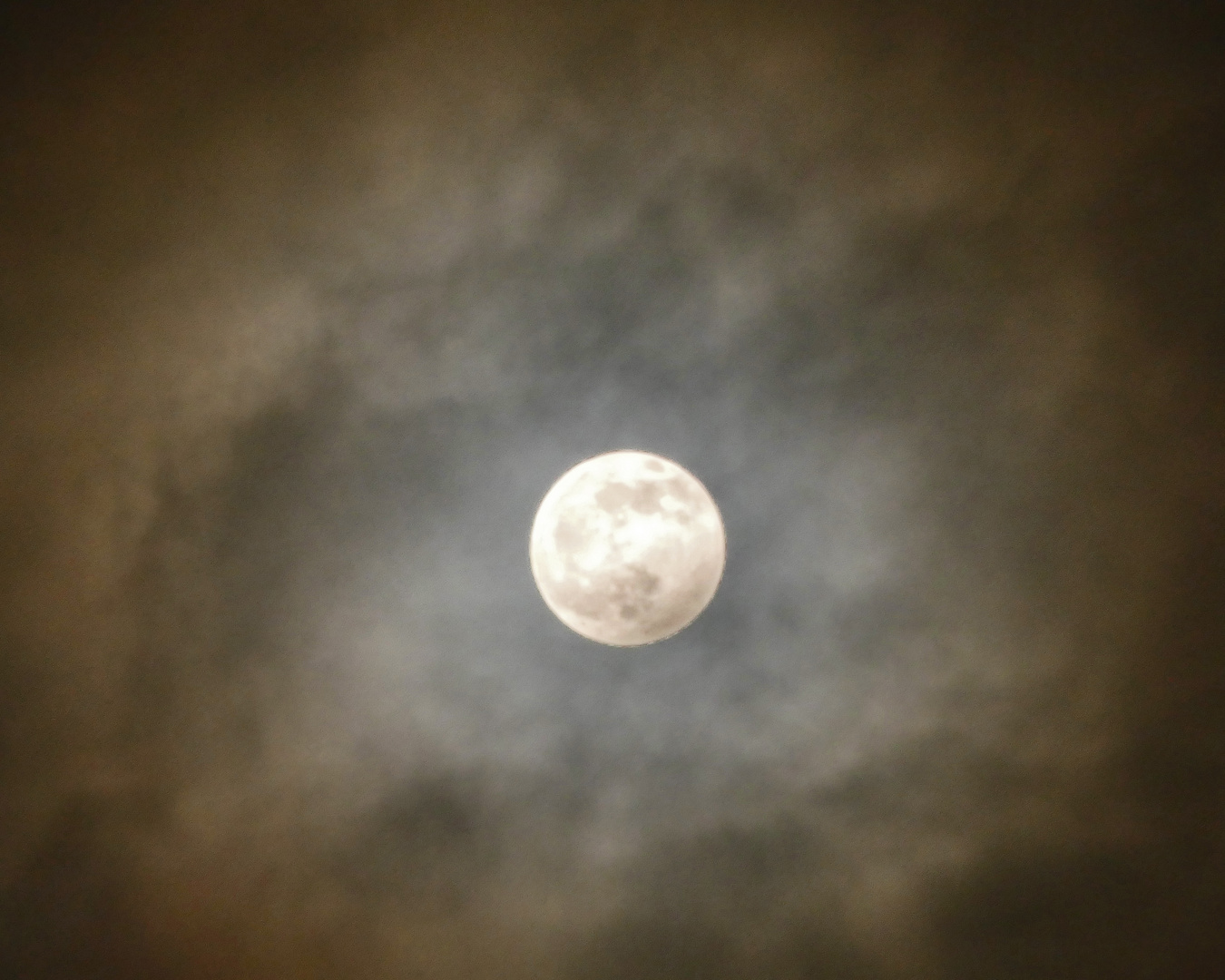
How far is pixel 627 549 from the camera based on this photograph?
4.48m

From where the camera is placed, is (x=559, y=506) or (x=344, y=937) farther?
(x=344, y=937)

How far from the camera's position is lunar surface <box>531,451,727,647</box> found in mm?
4500

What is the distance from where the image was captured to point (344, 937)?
21.0 ft

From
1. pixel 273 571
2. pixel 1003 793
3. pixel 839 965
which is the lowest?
pixel 839 965

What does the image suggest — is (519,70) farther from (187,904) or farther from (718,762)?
(187,904)

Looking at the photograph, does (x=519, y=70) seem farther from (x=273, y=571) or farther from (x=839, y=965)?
(x=839, y=965)

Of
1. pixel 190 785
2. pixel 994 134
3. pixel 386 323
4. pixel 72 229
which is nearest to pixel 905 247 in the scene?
pixel 994 134

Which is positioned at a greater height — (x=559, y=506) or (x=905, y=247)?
(x=905, y=247)

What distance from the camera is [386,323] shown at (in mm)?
5684

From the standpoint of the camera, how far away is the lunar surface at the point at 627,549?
4500mm

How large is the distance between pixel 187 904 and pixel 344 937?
109 centimetres

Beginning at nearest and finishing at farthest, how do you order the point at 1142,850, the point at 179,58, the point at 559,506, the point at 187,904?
the point at 559,506 < the point at 179,58 < the point at 1142,850 < the point at 187,904

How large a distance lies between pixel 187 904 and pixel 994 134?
23.8 feet

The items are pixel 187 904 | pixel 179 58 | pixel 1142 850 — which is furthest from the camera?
pixel 187 904
